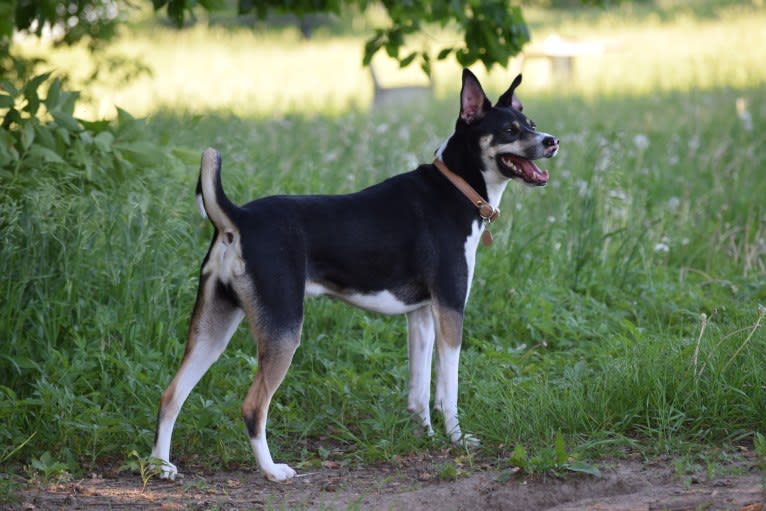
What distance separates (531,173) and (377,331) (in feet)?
5.04

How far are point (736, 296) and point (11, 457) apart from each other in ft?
14.7

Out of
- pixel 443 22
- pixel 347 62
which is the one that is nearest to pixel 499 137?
pixel 443 22

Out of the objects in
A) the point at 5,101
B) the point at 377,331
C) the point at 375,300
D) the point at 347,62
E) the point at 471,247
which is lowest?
the point at 377,331

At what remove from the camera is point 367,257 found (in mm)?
4777

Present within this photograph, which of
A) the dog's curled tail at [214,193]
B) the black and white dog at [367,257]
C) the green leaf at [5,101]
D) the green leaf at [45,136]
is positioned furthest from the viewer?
the green leaf at [45,136]

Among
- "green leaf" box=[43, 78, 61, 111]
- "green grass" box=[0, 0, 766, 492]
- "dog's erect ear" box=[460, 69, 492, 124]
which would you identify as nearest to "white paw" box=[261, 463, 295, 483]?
"green grass" box=[0, 0, 766, 492]

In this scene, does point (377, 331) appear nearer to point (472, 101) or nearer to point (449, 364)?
point (449, 364)

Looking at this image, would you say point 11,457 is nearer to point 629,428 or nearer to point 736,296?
point 629,428

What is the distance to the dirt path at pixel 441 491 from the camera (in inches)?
160

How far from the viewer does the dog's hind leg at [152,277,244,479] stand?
179 inches

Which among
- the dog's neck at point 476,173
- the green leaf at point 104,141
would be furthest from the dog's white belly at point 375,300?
the green leaf at point 104,141

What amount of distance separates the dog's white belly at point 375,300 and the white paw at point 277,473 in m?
0.77

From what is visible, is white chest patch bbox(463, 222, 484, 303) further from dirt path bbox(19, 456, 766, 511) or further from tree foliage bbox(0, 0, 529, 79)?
tree foliage bbox(0, 0, 529, 79)

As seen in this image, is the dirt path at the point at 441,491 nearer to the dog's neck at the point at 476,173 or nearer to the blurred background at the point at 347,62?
the dog's neck at the point at 476,173
